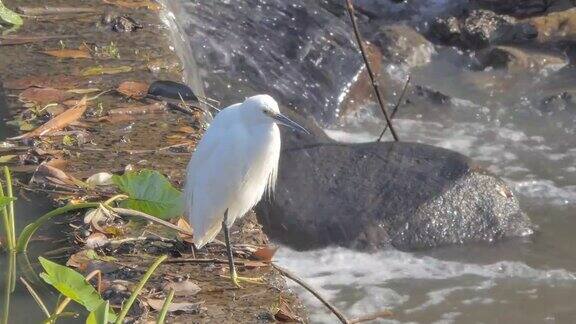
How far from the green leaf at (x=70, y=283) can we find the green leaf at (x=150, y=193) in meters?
0.81

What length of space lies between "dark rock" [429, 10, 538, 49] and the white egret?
598 cm

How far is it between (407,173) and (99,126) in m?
1.91

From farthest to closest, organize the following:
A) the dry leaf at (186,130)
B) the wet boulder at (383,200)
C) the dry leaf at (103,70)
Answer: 1. the wet boulder at (383,200)
2. the dry leaf at (103,70)
3. the dry leaf at (186,130)

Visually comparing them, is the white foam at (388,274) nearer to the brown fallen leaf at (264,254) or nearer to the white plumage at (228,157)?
the brown fallen leaf at (264,254)

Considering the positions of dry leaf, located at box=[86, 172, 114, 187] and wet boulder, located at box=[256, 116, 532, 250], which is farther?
wet boulder, located at box=[256, 116, 532, 250]

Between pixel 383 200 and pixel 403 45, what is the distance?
3780mm

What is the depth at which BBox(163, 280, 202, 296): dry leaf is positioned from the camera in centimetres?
324

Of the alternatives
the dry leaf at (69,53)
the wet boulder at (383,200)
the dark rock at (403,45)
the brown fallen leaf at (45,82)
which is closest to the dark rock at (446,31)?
the dark rock at (403,45)

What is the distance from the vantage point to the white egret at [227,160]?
3463 millimetres

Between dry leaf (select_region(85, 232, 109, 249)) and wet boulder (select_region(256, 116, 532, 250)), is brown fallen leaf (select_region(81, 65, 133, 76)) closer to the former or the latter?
wet boulder (select_region(256, 116, 532, 250))

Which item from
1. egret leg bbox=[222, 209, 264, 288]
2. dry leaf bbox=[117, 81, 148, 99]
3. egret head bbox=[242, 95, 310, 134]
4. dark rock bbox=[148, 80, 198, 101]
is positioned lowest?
dry leaf bbox=[117, 81, 148, 99]

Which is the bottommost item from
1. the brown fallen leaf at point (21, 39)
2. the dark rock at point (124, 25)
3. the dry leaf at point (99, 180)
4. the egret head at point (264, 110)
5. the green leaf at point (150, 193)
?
the brown fallen leaf at point (21, 39)

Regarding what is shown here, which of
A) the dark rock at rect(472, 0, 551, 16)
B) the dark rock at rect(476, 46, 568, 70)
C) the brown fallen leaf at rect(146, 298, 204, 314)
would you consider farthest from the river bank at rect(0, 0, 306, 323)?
the dark rock at rect(472, 0, 551, 16)

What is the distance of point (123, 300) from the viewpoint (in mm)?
3137
